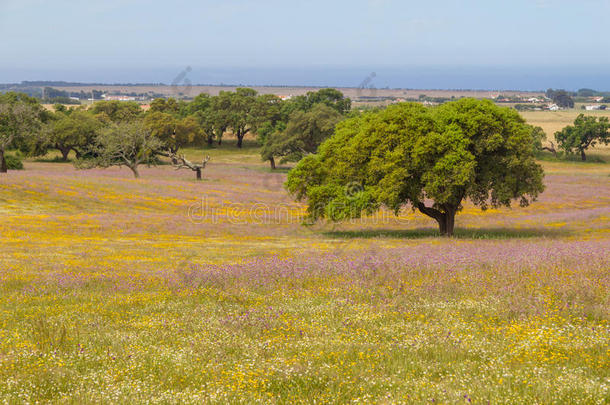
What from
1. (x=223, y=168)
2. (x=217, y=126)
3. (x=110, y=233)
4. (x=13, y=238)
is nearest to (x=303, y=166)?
(x=110, y=233)

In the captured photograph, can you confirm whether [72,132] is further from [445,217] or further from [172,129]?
[445,217]

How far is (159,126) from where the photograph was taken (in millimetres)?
116312

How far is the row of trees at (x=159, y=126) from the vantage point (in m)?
82.1

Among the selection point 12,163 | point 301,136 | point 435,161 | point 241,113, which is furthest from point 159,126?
point 435,161

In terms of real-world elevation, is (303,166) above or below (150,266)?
above

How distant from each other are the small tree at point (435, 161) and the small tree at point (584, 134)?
9464 centimetres

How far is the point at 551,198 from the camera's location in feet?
221

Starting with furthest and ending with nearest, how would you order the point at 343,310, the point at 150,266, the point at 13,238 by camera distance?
the point at 13,238 → the point at 150,266 → the point at 343,310

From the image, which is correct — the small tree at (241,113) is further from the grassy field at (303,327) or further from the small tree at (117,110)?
the grassy field at (303,327)

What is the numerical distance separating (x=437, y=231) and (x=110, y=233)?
25058 millimetres

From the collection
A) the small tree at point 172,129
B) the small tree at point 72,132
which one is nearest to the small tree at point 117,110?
the small tree at point 172,129

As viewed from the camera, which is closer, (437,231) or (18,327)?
(18,327)

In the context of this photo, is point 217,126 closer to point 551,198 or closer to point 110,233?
point 551,198

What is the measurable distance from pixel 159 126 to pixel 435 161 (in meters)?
92.5
